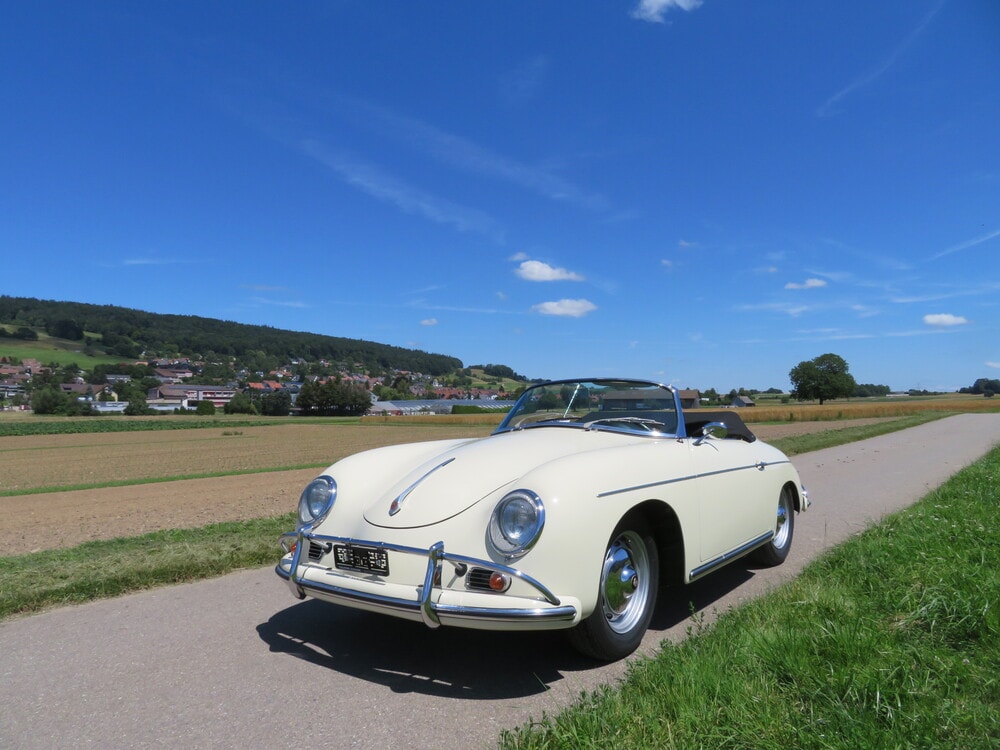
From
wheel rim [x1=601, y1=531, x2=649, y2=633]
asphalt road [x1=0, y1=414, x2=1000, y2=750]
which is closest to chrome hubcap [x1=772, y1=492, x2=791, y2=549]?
asphalt road [x1=0, y1=414, x2=1000, y2=750]

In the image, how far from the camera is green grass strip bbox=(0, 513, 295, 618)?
421 cm

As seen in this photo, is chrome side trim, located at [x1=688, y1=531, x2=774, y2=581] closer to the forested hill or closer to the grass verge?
the grass verge

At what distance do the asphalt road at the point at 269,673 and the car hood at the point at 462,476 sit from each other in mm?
724

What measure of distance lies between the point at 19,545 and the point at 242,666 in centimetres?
631

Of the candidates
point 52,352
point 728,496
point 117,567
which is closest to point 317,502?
point 117,567

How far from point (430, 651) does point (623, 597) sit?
3.34ft

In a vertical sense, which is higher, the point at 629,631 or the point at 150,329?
the point at 150,329

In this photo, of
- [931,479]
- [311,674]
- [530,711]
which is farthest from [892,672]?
[931,479]

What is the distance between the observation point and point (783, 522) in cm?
517

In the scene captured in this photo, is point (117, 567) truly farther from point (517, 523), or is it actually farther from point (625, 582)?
point (625, 582)

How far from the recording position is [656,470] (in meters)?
3.39

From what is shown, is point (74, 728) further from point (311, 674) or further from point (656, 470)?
point (656, 470)

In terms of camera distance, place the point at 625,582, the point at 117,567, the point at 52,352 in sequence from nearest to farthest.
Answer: the point at 625,582 → the point at 117,567 → the point at 52,352

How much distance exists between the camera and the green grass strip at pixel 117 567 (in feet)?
13.8
